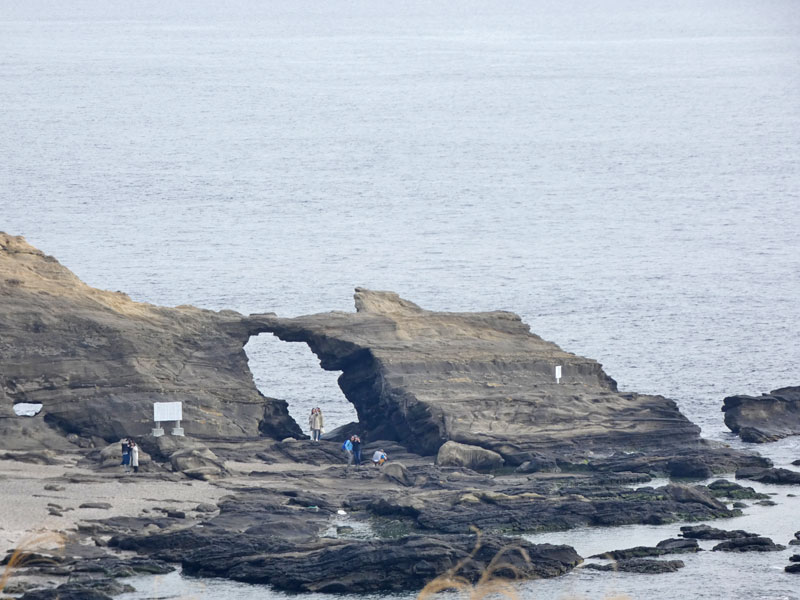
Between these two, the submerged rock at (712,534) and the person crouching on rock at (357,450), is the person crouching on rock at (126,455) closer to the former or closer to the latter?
the person crouching on rock at (357,450)

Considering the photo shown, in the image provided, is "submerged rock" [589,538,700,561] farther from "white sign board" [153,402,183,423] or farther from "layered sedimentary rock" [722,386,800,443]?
"layered sedimentary rock" [722,386,800,443]

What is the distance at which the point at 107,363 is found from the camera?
46938mm

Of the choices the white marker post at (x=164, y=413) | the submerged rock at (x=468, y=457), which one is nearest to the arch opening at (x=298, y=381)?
the submerged rock at (x=468, y=457)

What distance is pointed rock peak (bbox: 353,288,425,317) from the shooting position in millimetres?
51625

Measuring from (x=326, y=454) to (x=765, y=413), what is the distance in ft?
51.6

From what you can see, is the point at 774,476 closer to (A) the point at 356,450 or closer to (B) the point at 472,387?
(B) the point at 472,387

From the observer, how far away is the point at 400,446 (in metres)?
48.7

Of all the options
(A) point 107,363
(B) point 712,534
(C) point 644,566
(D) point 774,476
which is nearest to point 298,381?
(A) point 107,363

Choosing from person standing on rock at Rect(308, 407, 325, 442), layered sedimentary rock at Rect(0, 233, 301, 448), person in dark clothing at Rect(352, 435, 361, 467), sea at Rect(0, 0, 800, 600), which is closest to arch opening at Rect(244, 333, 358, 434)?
sea at Rect(0, 0, 800, 600)

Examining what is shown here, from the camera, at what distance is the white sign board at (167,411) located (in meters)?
45.7

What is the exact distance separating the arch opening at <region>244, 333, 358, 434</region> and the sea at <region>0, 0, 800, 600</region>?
254 millimetres

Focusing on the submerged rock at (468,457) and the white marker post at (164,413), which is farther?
the submerged rock at (468,457)

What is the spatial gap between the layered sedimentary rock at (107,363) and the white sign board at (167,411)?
0.72 metres

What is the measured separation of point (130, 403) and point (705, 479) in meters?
16.3
